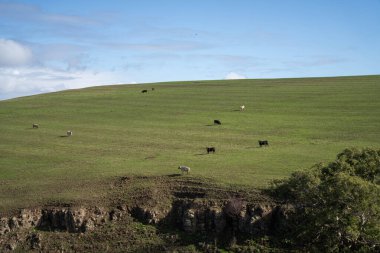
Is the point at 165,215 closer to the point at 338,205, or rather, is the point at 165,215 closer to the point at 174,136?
the point at 338,205

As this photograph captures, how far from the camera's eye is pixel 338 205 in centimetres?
2825

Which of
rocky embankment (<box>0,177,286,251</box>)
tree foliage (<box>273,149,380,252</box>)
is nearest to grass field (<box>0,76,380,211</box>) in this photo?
rocky embankment (<box>0,177,286,251</box>)

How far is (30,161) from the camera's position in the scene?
149 feet

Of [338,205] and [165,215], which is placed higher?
[338,205]

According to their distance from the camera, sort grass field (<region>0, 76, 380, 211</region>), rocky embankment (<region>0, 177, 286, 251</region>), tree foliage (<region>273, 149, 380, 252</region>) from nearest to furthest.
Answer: tree foliage (<region>273, 149, 380, 252</region>) < rocky embankment (<region>0, 177, 286, 251</region>) < grass field (<region>0, 76, 380, 211</region>)

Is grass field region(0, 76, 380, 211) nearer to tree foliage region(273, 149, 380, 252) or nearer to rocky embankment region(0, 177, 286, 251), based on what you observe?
rocky embankment region(0, 177, 286, 251)

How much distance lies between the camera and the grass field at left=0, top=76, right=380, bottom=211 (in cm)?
3822

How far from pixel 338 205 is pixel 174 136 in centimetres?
2924

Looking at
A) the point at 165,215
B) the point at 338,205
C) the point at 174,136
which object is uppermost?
the point at 174,136

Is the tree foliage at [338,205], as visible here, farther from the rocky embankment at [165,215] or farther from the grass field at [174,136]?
the grass field at [174,136]

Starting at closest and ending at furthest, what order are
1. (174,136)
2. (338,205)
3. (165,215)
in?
(338,205) → (165,215) → (174,136)

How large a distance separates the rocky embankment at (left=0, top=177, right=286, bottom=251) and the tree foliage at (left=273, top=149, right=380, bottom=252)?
1.68 m

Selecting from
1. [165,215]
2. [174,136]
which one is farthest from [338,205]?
[174,136]

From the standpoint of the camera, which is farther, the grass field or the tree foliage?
the grass field
